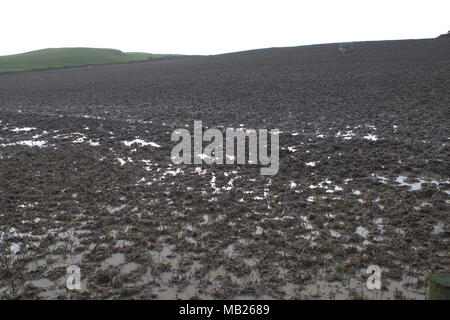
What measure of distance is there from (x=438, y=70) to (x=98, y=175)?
22.1 metres

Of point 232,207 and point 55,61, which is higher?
point 55,61

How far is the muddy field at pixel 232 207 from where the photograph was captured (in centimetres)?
516

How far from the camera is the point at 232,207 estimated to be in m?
7.53

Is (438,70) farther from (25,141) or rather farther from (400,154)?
(25,141)

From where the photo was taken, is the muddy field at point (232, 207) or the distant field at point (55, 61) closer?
the muddy field at point (232, 207)

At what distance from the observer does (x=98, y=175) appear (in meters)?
9.70

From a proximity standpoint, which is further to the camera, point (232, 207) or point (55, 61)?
point (55, 61)

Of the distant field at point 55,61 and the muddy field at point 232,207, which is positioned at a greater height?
the distant field at point 55,61

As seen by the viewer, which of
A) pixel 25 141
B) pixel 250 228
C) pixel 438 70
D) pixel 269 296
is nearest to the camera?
pixel 269 296

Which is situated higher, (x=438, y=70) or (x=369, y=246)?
(x=438, y=70)

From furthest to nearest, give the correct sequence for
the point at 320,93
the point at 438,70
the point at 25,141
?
the point at 438,70
the point at 320,93
the point at 25,141
